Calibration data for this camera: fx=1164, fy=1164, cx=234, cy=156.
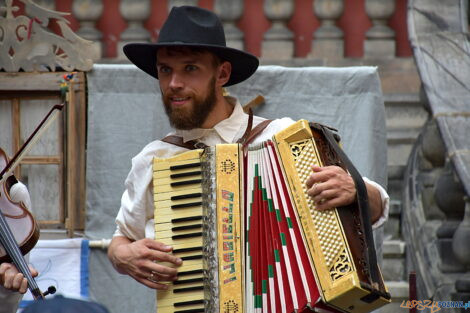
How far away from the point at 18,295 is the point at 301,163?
5.11 ft

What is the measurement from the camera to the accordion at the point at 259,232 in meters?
4.33

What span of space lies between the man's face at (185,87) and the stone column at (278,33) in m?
4.56

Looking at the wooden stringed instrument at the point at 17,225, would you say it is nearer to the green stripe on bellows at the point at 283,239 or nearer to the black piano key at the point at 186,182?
the black piano key at the point at 186,182

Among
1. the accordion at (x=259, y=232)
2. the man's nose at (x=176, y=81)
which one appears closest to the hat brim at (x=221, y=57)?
the man's nose at (x=176, y=81)

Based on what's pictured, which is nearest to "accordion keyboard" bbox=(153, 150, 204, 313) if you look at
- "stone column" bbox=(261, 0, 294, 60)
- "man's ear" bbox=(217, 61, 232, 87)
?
"man's ear" bbox=(217, 61, 232, 87)

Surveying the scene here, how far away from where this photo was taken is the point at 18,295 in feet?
17.1

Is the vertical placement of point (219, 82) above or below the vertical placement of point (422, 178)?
above

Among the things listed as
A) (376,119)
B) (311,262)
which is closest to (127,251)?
(311,262)

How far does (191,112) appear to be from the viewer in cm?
477

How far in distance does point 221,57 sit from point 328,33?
459 centimetres

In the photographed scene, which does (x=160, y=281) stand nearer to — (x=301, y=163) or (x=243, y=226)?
(x=243, y=226)

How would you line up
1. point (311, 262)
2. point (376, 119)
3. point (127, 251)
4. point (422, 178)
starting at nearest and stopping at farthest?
point (311, 262) < point (127, 251) < point (376, 119) < point (422, 178)

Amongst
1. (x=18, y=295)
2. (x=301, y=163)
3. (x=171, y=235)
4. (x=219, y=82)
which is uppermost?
(x=219, y=82)

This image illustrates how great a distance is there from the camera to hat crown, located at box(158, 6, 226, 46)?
15.8 feet
